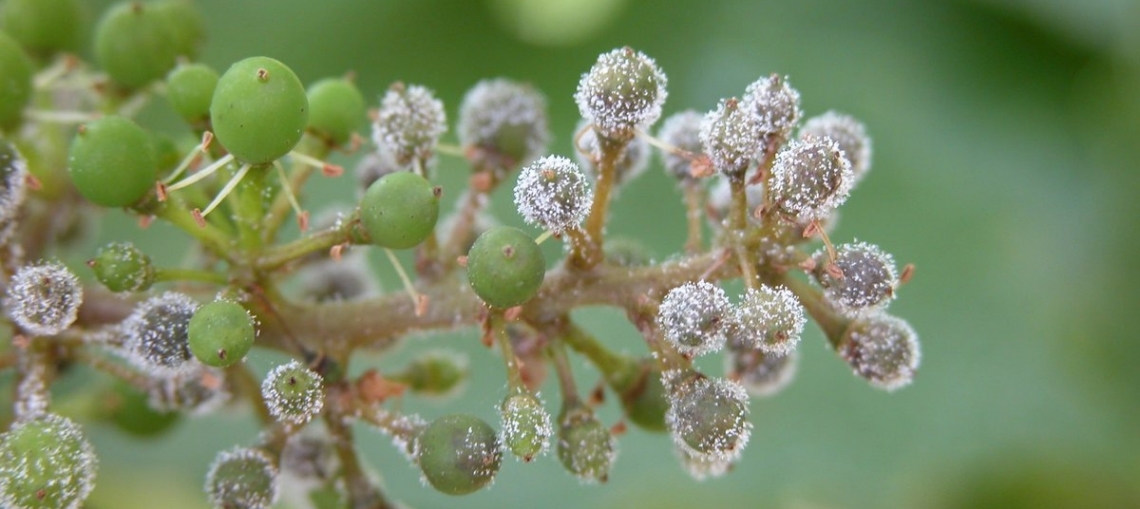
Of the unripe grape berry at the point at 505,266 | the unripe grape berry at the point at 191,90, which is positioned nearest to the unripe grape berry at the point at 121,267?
the unripe grape berry at the point at 191,90

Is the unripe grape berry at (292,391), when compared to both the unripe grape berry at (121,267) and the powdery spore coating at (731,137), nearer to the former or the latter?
the unripe grape berry at (121,267)

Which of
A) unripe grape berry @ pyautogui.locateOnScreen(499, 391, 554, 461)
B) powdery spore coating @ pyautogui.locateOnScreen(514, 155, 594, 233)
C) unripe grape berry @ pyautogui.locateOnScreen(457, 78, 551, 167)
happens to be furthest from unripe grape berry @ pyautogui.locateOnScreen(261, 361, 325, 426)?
unripe grape berry @ pyautogui.locateOnScreen(457, 78, 551, 167)

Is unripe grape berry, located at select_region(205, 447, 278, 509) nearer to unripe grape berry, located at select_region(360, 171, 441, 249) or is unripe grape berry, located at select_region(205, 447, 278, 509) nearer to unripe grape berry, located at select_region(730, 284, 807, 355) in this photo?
unripe grape berry, located at select_region(360, 171, 441, 249)

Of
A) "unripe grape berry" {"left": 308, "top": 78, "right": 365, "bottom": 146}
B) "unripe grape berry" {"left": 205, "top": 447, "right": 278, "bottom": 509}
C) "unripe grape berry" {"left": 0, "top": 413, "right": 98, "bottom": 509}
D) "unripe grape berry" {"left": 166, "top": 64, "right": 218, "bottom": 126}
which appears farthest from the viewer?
"unripe grape berry" {"left": 308, "top": 78, "right": 365, "bottom": 146}

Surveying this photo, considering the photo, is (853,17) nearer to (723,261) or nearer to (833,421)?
(833,421)

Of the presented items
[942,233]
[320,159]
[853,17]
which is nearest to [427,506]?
[320,159]

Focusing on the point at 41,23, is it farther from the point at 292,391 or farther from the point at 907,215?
the point at 907,215
